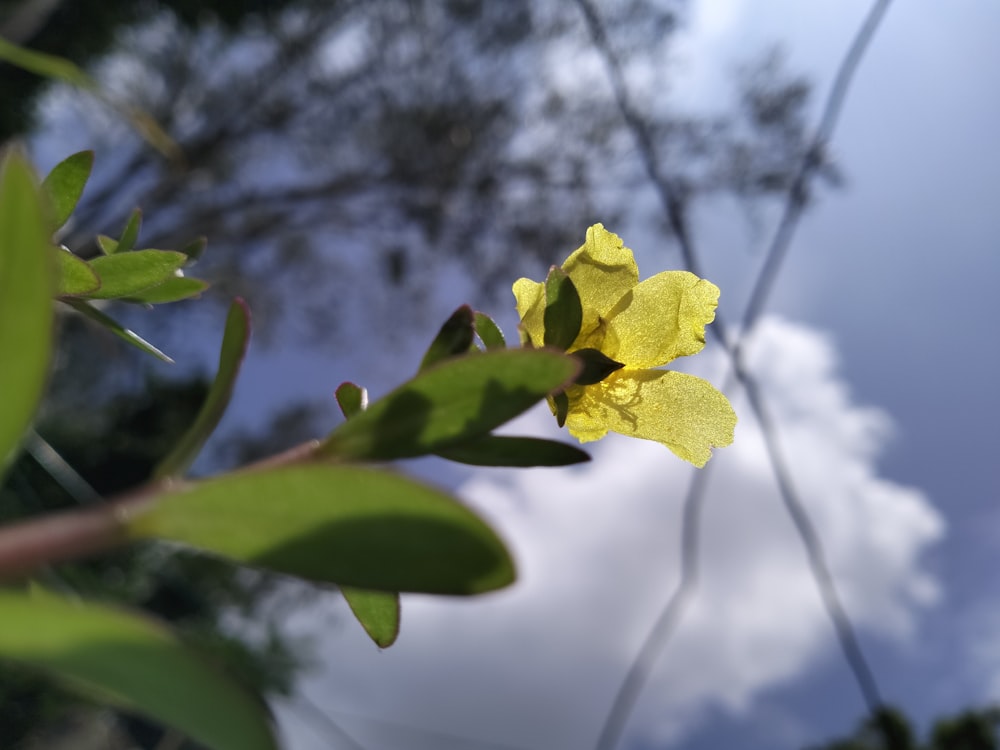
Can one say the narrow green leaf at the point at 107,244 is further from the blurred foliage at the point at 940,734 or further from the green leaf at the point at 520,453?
the blurred foliage at the point at 940,734

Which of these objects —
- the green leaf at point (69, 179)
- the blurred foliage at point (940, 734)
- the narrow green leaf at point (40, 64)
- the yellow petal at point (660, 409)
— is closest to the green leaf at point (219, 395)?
the yellow petal at point (660, 409)

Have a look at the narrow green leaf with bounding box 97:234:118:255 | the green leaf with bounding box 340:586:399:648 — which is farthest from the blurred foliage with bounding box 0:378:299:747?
the green leaf with bounding box 340:586:399:648

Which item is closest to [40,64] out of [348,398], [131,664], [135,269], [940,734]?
[135,269]

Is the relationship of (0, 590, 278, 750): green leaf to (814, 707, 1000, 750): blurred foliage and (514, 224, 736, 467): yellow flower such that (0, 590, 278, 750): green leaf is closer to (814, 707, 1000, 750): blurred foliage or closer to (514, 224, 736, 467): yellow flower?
(514, 224, 736, 467): yellow flower

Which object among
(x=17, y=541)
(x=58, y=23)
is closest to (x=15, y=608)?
(x=17, y=541)

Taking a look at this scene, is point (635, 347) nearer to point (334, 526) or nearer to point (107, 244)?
point (334, 526)

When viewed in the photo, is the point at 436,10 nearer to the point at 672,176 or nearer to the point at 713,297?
the point at 672,176
